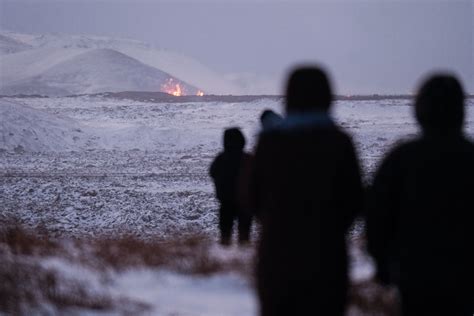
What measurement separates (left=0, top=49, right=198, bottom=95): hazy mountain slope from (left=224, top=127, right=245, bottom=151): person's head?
7946cm

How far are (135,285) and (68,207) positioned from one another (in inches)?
361

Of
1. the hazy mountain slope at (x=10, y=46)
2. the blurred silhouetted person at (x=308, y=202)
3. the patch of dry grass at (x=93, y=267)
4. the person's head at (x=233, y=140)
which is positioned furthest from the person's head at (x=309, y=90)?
the hazy mountain slope at (x=10, y=46)

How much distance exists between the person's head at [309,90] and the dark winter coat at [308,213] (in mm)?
54

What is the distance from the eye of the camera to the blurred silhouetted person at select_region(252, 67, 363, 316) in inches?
128

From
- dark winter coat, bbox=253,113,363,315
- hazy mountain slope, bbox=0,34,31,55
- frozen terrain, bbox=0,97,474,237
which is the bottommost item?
frozen terrain, bbox=0,97,474,237

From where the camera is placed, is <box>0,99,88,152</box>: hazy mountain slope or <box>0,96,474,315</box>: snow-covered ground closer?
<box>0,96,474,315</box>: snow-covered ground

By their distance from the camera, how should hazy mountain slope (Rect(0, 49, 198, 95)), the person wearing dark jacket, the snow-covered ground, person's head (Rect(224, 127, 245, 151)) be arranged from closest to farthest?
1. the person wearing dark jacket
2. the snow-covered ground
3. person's head (Rect(224, 127, 245, 151))
4. hazy mountain slope (Rect(0, 49, 198, 95))

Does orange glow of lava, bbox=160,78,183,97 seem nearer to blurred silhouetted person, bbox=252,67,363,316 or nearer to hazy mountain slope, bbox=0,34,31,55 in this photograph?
hazy mountain slope, bbox=0,34,31,55

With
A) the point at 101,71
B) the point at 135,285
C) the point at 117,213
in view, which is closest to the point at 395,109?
the point at 117,213

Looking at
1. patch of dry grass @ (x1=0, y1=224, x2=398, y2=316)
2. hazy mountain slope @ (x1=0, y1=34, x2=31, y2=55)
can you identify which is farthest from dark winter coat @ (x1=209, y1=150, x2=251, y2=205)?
hazy mountain slope @ (x1=0, y1=34, x2=31, y2=55)

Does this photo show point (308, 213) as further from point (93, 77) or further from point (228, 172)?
point (93, 77)

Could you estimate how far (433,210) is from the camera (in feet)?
10.7

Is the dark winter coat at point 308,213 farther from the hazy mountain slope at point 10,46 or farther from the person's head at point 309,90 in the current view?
the hazy mountain slope at point 10,46

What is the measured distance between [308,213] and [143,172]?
17.7m
